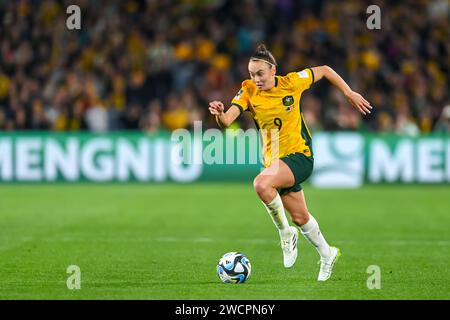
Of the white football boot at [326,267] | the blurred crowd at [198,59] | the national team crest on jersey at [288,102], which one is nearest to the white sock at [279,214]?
the white football boot at [326,267]

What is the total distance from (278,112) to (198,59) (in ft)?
50.0

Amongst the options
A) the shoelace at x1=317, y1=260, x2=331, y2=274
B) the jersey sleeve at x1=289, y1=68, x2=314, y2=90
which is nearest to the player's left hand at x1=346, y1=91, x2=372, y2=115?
the jersey sleeve at x1=289, y1=68, x2=314, y2=90

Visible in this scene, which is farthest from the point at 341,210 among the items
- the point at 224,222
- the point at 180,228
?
the point at 180,228

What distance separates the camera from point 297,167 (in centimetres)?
985

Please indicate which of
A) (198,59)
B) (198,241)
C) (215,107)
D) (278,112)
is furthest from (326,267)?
(198,59)

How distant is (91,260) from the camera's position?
11.2m

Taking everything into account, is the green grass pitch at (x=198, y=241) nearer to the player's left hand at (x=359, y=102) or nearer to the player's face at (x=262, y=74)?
the player's left hand at (x=359, y=102)

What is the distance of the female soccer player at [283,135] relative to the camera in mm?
9727

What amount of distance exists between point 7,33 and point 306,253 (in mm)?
13669

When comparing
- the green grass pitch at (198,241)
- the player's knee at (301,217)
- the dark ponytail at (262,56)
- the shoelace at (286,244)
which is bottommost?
the green grass pitch at (198,241)

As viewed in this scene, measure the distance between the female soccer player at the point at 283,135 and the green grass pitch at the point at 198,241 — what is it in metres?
0.55

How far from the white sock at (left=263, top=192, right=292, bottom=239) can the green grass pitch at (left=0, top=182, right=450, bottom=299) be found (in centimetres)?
41

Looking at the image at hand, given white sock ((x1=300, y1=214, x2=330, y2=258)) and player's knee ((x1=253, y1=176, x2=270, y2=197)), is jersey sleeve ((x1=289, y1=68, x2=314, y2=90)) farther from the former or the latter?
white sock ((x1=300, y1=214, x2=330, y2=258))
